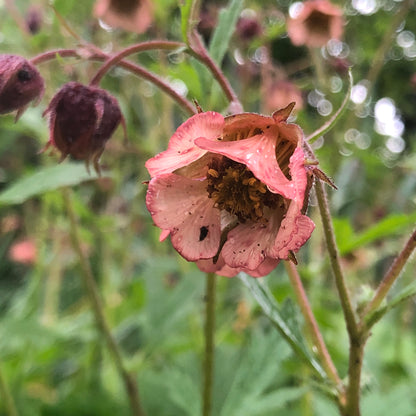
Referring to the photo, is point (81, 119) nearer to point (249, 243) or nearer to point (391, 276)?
point (249, 243)

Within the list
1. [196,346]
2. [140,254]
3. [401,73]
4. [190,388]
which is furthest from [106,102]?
[401,73]

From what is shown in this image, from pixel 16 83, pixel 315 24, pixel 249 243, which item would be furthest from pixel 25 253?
pixel 249 243

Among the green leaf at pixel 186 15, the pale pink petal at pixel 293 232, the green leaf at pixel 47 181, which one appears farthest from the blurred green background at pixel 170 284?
the pale pink petal at pixel 293 232

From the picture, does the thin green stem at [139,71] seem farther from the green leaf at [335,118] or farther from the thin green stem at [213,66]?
the green leaf at [335,118]

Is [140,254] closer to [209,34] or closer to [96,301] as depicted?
[209,34]

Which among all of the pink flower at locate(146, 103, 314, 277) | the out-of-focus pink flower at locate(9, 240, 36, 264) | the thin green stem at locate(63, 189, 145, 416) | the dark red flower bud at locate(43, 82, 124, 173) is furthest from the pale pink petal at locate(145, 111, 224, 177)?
the out-of-focus pink flower at locate(9, 240, 36, 264)
